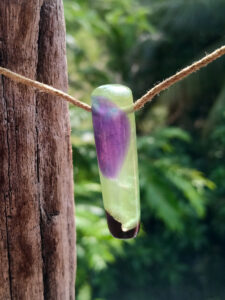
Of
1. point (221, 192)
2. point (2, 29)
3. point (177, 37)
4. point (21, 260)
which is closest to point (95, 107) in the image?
point (2, 29)

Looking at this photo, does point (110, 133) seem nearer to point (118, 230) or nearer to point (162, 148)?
point (118, 230)

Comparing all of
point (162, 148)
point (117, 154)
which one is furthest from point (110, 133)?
point (162, 148)

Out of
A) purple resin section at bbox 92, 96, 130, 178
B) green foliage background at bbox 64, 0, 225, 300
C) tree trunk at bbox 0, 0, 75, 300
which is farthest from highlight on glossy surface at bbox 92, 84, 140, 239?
green foliage background at bbox 64, 0, 225, 300

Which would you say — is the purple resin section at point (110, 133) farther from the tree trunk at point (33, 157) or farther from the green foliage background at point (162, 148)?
the green foliage background at point (162, 148)

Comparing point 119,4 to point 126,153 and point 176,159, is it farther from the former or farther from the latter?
point 126,153

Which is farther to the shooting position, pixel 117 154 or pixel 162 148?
pixel 162 148

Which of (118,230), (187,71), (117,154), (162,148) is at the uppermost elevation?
(187,71)
